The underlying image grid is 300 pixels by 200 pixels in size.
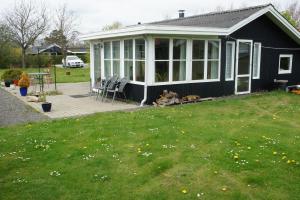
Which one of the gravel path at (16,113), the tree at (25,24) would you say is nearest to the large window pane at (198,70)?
the gravel path at (16,113)

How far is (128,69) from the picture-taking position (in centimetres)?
1170

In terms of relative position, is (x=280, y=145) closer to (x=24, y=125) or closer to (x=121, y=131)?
(x=121, y=131)

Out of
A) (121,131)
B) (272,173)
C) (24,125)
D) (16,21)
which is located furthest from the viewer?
(16,21)

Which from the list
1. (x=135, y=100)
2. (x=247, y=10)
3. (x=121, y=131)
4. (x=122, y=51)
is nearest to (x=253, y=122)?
(x=121, y=131)

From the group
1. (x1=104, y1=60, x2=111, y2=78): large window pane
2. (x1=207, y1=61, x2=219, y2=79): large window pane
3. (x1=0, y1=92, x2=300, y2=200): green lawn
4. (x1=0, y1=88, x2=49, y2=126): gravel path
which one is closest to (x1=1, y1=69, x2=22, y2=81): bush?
(x1=0, y1=88, x2=49, y2=126): gravel path

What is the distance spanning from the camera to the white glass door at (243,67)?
42.4ft

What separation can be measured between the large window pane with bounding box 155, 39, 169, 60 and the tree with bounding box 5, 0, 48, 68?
2893cm

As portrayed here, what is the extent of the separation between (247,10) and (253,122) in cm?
684

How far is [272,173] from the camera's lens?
4.81 m

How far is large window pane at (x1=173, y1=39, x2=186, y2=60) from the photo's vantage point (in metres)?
11.0

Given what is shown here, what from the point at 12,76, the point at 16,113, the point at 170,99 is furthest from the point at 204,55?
the point at 12,76

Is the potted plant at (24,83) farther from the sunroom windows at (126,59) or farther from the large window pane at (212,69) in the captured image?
the large window pane at (212,69)

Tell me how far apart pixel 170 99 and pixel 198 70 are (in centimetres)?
177

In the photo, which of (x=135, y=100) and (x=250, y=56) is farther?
→ (x=250, y=56)
